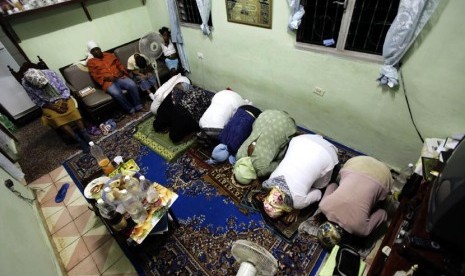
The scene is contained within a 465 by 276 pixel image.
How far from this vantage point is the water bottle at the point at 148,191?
178 centimetres

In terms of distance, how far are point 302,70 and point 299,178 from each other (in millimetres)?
1344

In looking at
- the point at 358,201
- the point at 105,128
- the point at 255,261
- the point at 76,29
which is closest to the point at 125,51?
the point at 76,29

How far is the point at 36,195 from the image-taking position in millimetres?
2648

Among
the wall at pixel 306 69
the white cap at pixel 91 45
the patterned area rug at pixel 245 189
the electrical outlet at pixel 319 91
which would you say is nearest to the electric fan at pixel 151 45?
the wall at pixel 306 69

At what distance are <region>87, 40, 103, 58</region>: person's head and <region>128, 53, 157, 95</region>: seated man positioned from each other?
0.45 meters

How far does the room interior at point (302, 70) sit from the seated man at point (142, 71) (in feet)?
2.18

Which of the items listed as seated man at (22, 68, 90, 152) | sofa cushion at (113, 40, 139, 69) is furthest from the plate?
sofa cushion at (113, 40, 139, 69)

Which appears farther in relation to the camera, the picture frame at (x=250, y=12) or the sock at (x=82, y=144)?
the sock at (x=82, y=144)

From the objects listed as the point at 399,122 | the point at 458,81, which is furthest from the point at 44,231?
the point at 458,81

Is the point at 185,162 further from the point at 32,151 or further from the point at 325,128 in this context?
the point at 32,151

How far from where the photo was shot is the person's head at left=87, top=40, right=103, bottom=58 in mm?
3553

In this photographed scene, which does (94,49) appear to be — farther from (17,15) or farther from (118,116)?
(118,116)

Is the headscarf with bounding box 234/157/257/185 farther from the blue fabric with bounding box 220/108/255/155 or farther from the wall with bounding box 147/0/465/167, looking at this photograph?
the wall with bounding box 147/0/465/167

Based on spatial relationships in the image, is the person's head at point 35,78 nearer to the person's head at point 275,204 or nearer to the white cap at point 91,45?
the white cap at point 91,45
